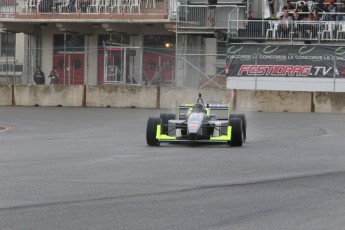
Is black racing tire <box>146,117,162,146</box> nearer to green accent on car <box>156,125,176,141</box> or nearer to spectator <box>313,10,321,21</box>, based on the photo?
green accent on car <box>156,125,176,141</box>

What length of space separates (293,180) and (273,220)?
120 inches

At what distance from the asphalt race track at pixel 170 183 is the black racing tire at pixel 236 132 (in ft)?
0.73

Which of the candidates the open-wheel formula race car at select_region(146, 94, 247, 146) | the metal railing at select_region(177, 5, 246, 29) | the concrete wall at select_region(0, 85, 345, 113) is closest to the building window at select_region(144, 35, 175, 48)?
the metal railing at select_region(177, 5, 246, 29)

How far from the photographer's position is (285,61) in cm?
3462

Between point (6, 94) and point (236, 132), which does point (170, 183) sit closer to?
point (236, 132)

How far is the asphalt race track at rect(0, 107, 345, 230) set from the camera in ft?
26.7

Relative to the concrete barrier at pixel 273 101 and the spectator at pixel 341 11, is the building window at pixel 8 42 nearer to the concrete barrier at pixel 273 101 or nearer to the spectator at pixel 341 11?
the concrete barrier at pixel 273 101

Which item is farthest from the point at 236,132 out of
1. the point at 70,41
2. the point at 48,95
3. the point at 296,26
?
the point at 70,41

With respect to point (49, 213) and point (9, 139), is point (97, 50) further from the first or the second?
point (49, 213)

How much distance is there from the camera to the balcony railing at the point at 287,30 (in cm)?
3609

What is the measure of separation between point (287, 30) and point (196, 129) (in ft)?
70.5

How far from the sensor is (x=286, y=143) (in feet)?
58.4

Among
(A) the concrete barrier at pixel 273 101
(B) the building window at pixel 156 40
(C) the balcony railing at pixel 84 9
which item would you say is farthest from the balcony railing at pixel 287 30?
(B) the building window at pixel 156 40

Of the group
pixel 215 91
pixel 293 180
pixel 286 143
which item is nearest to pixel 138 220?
pixel 293 180
